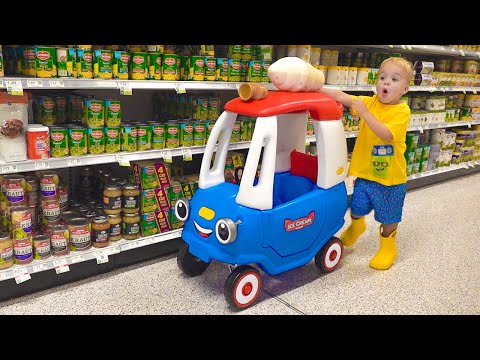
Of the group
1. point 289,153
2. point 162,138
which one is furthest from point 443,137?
point 162,138

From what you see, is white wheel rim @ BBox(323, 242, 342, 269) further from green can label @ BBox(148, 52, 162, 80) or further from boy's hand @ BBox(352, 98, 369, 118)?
green can label @ BBox(148, 52, 162, 80)

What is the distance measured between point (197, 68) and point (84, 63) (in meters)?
0.66

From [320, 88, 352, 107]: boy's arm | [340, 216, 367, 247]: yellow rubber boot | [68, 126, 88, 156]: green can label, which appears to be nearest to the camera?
[68, 126, 88, 156]: green can label

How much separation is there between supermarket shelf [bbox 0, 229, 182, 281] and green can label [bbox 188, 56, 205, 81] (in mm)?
959

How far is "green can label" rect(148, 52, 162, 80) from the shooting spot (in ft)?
7.92

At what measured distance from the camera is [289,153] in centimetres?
271

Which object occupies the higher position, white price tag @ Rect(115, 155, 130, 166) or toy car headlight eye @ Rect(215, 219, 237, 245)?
white price tag @ Rect(115, 155, 130, 166)

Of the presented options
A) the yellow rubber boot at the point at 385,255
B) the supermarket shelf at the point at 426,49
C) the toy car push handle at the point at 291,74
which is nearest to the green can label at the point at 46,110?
the toy car push handle at the point at 291,74

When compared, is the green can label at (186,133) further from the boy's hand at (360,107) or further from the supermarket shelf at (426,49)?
the supermarket shelf at (426,49)

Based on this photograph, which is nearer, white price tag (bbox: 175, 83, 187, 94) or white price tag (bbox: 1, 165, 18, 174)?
white price tag (bbox: 1, 165, 18, 174)

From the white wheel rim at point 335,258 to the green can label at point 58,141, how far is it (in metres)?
1.57

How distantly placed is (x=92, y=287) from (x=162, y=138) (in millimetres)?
919

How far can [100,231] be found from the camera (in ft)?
7.97

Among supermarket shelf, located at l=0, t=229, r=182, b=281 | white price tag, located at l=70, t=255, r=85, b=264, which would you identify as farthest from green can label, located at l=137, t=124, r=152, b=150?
white price tag, located at l=70, t=255, r=85, b=264
